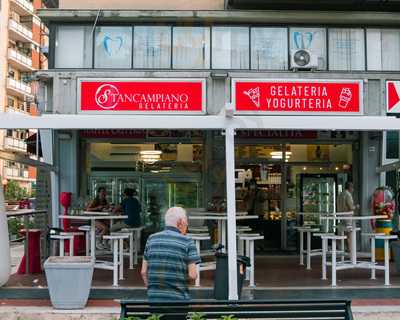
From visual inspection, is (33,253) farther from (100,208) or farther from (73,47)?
(73,47)

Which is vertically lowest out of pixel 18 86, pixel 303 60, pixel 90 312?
pixel 90 312

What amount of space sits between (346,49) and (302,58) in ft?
4.13

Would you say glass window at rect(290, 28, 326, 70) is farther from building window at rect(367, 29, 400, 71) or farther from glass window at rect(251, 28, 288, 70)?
building window at rect(367, 29, 400, 71)

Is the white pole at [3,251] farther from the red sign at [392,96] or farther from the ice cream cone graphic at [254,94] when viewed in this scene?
the red sign at [392,96]

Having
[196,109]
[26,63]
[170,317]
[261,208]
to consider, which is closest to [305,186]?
[261,208]

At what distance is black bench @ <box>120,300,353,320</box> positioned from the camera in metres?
5.36

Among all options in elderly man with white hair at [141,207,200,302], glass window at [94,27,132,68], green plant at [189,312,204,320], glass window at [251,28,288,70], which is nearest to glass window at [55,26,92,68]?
glass window at [94,27,132,68]

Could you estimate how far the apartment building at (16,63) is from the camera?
5791 centimetres

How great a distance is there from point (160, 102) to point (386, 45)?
584cm

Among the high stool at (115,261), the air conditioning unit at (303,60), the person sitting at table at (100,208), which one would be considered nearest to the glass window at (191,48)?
the air conditioning unit at (303,60)

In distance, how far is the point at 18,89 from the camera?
60.0 m

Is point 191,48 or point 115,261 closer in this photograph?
point 115,261

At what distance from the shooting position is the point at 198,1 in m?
15.7

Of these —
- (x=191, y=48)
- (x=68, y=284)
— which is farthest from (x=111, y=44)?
(x=68, y=284)
